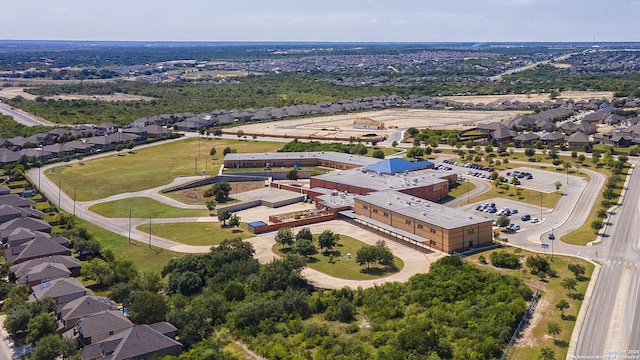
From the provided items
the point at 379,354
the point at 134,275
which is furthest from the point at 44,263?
the point at 379,354

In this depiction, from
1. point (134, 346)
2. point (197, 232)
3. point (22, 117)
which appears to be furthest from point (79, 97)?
point (134, 346)

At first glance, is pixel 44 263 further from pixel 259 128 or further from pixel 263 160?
pixel 259 128

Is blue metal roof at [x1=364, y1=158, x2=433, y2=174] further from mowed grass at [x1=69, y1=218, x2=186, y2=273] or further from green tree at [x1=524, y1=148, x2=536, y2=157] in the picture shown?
mowed grass at [x1=69, y1=218, x2=186, y2=273]

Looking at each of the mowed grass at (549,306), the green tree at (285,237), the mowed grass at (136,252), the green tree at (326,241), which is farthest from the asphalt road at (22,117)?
the mowed grass at (549,306)

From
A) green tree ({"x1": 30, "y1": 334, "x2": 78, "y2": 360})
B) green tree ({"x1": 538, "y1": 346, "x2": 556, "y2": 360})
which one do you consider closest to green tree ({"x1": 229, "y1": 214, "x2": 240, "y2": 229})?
green tree ({"x1": 30, "y1": 334, "x2": 78, "y2": 360})

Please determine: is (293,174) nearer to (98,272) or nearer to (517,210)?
(517,210)
